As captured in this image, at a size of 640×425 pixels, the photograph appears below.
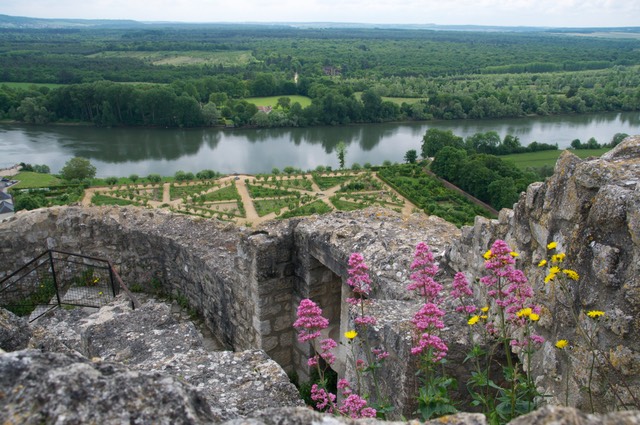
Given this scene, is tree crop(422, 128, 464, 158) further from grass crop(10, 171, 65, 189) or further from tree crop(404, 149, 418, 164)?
grass crop(10, 171, 65, 189)

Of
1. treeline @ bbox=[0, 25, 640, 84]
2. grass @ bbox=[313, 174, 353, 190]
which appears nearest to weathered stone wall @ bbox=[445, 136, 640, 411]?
grass @ bbox=[313, 174, 353, 190]

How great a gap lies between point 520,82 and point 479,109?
2963cm

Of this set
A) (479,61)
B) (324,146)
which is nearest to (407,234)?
(324,146)

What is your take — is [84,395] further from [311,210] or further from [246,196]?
[246,196]

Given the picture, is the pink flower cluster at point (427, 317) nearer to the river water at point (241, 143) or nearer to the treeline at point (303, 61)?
the river water at point (241, 143)

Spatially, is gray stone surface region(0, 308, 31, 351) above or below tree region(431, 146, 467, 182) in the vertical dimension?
above

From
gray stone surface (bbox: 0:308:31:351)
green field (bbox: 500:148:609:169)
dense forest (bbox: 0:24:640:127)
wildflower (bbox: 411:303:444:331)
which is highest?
wildflower (bbox: 411:303:444:331)

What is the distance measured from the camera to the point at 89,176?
35.9 metres

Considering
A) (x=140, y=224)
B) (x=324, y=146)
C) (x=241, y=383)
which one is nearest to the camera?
(x=241, y=383)

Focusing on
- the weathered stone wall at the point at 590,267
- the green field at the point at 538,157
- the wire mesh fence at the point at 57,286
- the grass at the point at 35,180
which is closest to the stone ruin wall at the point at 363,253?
the weathered stone wall at the point at 590,267

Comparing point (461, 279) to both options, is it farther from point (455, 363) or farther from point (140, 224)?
point (140, 224)

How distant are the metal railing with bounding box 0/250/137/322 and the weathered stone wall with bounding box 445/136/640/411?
5.04m

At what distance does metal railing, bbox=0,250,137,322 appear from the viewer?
6.55 metres

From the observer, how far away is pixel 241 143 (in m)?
48.7
